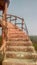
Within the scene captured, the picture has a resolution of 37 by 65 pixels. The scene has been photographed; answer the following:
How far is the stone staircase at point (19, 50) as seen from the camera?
8191mm

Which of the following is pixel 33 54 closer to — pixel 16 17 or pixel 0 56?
pixel 0 56

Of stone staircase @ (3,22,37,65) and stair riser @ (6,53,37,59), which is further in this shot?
stair riser @ (6,53,37,59)

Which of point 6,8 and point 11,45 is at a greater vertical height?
point 6,8

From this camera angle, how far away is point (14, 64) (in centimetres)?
793

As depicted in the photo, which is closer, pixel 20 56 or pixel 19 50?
pixel 20 56

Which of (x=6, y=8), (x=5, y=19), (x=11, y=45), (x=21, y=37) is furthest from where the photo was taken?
(x=6, y=8)

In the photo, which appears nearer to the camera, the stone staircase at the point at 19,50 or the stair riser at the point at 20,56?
the stone staircase at the point at 19,50

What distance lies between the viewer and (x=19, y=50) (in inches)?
383

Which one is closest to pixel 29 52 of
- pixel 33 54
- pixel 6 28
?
pixel 33 54

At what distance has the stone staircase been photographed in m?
8.19

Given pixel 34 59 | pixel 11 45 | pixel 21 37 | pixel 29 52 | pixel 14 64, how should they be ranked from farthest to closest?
pixel 21 37 → pixel 11 45 → pixel 29 52 → pixel 34 59 → pixel 14 64

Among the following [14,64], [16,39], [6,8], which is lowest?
[14,64]

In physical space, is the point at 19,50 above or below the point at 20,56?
above

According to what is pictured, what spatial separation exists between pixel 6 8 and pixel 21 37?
10.7ft
